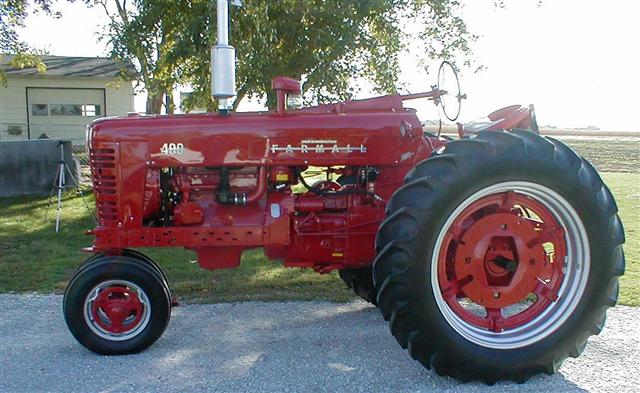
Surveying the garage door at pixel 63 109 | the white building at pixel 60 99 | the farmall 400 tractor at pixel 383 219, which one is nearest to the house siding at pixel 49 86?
the white building at pixel 60 99

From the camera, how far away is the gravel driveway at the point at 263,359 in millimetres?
3729

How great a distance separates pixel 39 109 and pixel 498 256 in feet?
76.6

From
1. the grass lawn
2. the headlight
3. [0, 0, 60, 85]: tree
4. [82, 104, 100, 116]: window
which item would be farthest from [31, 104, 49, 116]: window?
the headlight

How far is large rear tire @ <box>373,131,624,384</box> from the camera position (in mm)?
3580

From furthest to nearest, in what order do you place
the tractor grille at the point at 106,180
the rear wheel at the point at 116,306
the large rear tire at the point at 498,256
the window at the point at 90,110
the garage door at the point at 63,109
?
1. the window at the point at 90,110
2. the garage door at the point at 63,109
3. the tractor grille at the point at 106,180
4. the rear wheel at the point at 116,306
5. the large rear tire at the point at 498,256

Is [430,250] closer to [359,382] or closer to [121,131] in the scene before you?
[359,382]

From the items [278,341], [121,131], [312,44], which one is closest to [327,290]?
[278,341]

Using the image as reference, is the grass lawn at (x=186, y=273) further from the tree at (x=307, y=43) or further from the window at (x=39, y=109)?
the window at (x=39, y=109)

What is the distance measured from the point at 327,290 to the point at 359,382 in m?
2.09

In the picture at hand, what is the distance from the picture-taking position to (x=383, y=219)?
427cm

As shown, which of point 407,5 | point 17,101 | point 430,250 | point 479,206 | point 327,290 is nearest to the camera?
point 430,250

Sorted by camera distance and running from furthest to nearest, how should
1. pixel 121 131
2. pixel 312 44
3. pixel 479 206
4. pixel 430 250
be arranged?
pixel 312 44, pixel 121 131, pixel 479 206, pixel 430 250

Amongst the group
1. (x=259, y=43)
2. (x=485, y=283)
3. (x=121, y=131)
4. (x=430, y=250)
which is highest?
(x=259, y=43)

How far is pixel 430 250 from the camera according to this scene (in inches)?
141
